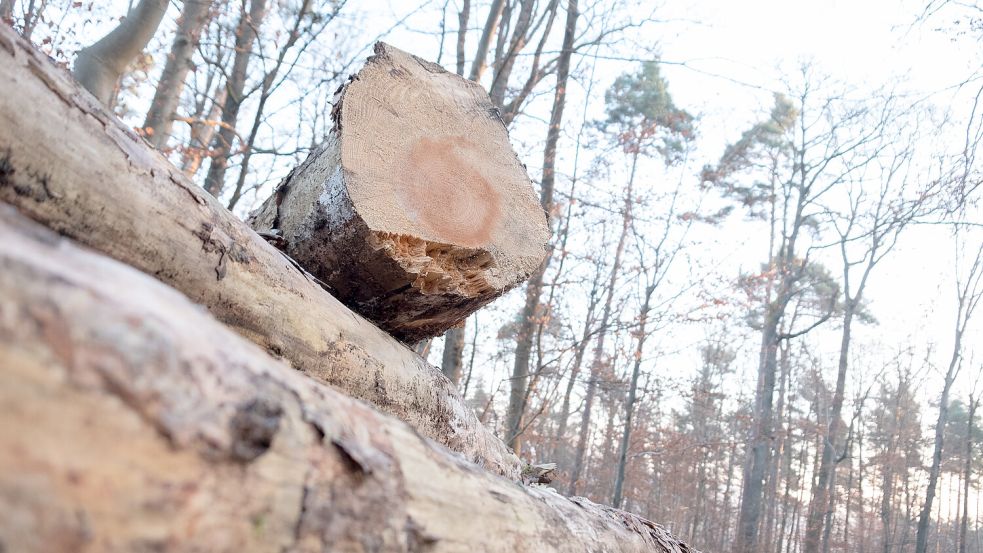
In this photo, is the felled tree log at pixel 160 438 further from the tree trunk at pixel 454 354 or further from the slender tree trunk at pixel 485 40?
the slender tree trunk at pixel 485 40

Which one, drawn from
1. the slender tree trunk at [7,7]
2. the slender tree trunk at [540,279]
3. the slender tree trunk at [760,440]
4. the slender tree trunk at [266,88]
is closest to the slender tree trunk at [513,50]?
the slender tree trunk at [540,279]

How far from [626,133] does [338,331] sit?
7289mm

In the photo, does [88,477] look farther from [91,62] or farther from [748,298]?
[748,298]

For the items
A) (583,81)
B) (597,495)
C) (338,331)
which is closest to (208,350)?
(338,331)

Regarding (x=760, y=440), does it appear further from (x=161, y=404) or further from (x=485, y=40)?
(x=161, y=404)

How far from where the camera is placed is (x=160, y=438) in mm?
529

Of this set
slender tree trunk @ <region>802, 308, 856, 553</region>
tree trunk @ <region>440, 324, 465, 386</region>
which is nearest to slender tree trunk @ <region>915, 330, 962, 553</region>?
slender tree trunk @ <region>802, 308, 856, 553</region>

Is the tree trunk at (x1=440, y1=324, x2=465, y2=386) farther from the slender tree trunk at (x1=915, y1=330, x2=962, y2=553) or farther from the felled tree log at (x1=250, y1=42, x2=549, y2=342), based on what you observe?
the slender tree trunk at (x1=915, y1=330, x2=962, y2=553)

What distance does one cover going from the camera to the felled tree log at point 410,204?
5.49 feet

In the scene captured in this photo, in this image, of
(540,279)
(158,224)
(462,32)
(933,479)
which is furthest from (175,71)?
(933,479)

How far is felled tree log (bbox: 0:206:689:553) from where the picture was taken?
0.46 m

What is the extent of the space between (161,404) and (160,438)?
32 millimetres

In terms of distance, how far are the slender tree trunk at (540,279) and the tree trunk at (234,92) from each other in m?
3.31

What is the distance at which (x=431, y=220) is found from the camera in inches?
69.6
